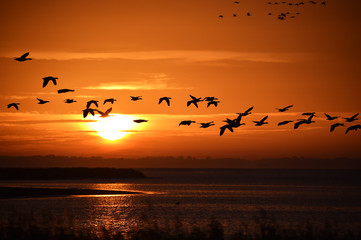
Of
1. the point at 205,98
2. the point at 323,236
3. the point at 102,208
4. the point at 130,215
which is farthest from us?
the point at 102,208

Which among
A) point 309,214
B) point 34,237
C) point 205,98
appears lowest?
point 34,237

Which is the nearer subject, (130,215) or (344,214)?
(130,215)

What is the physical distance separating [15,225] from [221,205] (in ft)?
206

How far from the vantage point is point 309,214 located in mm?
75688

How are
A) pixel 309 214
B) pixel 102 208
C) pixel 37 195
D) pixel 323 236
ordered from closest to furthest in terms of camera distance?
pixel 323 236, pixel 309 214, pixel 102 208, pixel 37 195

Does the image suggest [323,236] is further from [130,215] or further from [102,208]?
[102,208]

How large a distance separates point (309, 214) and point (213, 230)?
2079 inches

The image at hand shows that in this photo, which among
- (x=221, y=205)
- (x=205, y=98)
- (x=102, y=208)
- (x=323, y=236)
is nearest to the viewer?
(x=323, y=236)

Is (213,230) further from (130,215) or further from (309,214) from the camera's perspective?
(309,214)

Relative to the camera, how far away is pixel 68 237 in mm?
26781

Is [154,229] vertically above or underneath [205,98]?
underneath

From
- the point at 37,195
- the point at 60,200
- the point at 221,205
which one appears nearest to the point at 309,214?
the point at 221,205

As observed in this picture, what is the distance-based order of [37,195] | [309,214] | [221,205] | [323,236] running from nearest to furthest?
1. [323,236]
2. [309,214]
3. [221,205]
4. [37,195]

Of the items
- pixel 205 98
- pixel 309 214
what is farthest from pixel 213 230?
pixel 309 214
